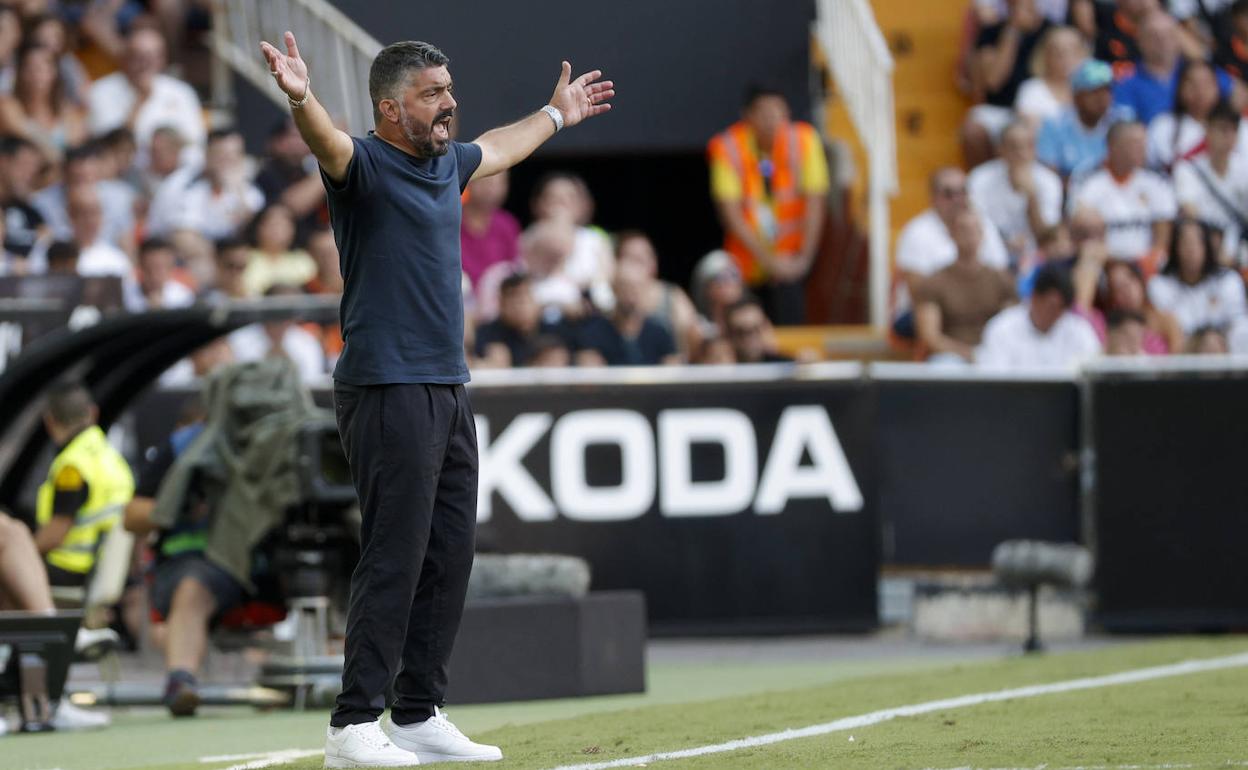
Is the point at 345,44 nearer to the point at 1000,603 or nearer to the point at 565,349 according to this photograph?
the point at 565,349

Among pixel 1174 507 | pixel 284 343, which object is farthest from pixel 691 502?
pixel 284 343

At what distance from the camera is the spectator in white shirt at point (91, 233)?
14.7m

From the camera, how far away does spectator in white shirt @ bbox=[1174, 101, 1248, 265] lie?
16.3 metres

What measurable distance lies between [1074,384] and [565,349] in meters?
3.01

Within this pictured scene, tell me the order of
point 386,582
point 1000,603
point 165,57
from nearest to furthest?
Answer: 1. point 386,582
2. point 1000,603
3. point 165,57

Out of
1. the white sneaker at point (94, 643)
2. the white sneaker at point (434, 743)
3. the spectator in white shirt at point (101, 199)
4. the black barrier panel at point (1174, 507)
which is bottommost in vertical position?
the white sneaker at point (434, 743)

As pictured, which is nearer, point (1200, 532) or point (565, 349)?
point (1200, 532)

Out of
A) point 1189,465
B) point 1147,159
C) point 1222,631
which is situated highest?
point 1147,159

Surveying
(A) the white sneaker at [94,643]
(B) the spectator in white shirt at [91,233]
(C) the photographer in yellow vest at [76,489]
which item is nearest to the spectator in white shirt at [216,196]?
(B) the spectator in white shirt at [91,233]

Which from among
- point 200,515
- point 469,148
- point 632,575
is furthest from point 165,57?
point 469,148

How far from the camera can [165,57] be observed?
57.2 feet

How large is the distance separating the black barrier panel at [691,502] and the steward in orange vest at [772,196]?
365cm

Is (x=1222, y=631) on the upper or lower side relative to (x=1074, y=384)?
lower

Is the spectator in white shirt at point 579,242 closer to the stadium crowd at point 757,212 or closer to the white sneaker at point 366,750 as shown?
the stadium crowd at point 757,212
